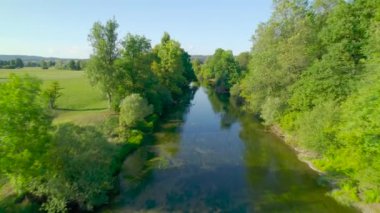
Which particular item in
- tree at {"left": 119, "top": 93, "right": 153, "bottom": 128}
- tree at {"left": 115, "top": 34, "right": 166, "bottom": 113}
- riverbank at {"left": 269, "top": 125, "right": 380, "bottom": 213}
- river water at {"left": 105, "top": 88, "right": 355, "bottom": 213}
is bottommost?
river water at {"left": 105, "top": 88, "right": 355, "bottom": 213}

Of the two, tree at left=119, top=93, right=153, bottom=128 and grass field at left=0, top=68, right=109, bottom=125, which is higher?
tree at left=119, top=93, right=153, bottom=128

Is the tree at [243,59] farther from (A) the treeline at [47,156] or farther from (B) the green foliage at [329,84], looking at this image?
(A) the treeline at [47,156]

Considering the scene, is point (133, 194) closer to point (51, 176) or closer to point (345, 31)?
point (51, 176)

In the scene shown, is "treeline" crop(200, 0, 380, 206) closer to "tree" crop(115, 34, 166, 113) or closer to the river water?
the river water

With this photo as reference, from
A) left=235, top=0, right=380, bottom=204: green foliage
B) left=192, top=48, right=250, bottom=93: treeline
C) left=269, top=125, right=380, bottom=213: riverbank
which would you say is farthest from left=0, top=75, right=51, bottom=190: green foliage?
left=192, top=48, right=250, bottom=93: treeline

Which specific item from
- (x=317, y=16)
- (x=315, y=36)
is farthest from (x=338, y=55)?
(x=317, y=16)

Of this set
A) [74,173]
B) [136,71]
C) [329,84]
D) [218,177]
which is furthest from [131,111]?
[329,84]
